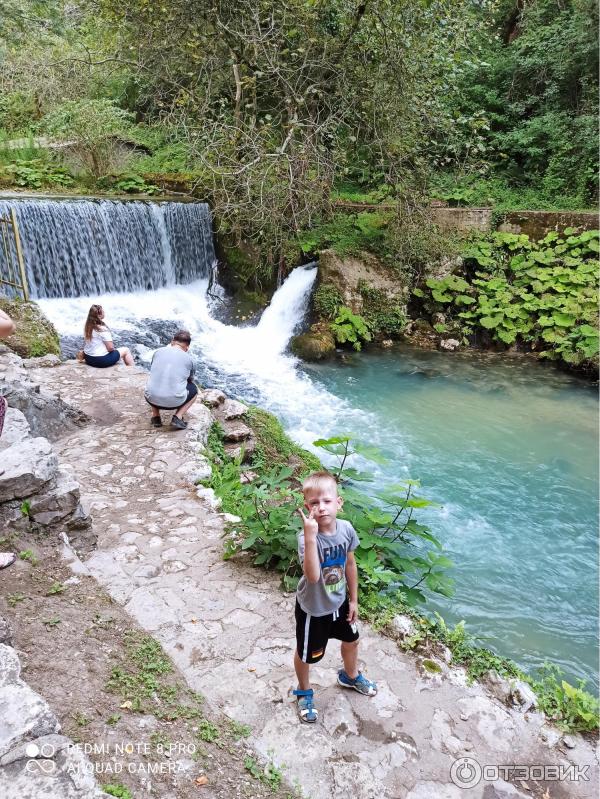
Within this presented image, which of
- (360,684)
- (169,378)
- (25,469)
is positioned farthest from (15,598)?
(169,378)

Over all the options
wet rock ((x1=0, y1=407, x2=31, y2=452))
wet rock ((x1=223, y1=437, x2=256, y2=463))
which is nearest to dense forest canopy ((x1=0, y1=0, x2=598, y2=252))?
wet rock ((x1=223, y1=437, x2=256, y2=463))

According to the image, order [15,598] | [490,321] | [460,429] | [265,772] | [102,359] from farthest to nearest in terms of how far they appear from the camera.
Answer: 1. [490,321]
2. [460,429]
3. [102,359]
4. [15,598]
5. [265,772]

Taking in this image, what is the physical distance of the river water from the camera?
492 cm

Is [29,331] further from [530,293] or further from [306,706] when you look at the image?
[530,293]

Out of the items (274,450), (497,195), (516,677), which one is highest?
(497,195)

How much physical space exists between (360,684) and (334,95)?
36.4 ft

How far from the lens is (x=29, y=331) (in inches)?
316

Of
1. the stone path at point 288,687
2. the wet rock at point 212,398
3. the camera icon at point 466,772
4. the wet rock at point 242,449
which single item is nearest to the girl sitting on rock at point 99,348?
the wet rock at point 212,398

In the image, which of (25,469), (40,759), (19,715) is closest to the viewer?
(40,759)

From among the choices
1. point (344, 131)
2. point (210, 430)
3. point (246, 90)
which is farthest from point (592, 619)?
point (246, 90)

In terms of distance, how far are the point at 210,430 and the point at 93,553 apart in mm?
2540

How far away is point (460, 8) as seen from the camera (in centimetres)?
1005

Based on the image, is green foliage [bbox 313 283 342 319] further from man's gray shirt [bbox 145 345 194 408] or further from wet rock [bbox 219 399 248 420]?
man's gray shirt [bbox 145 345 194 408]

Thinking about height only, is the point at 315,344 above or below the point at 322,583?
below
